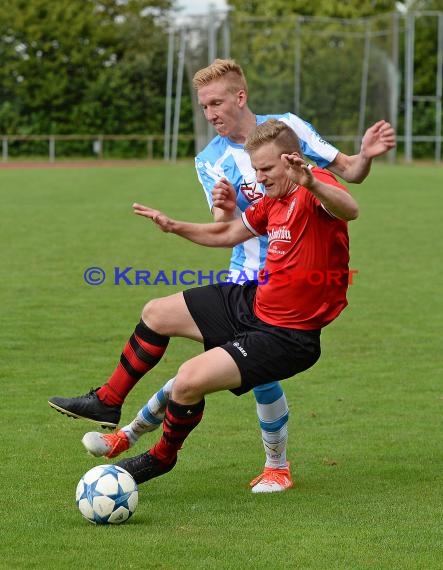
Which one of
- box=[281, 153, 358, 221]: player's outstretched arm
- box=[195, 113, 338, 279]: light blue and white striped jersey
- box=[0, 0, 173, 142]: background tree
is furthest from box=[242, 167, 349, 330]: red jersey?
box=[0, 0, 173, 142]: background tree

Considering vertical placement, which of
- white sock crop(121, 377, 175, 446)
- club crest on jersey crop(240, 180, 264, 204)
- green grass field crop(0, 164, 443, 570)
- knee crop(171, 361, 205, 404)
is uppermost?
club crest on jersey crop(240, 180, 264, 204)

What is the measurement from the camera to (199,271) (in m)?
16.0

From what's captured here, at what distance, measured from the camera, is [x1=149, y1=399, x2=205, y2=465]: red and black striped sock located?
5.95 metres

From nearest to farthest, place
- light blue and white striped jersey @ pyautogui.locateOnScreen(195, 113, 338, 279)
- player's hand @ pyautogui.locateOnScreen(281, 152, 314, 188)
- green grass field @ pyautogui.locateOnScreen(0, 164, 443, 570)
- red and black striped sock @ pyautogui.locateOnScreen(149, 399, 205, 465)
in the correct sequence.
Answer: green grass field @ pyautogui.locateOnScreen(0, 164, 443, 570) → player's hand @ pyautogui.locateOnScreen(281, 152, 314, 188) → red and black striped sock @ pyautogui.locateOnScreen(149, 399, 205, 465) → light blue and white striped jersey @ pyautogui.locateOnScreen(195, 113, 338, 279)

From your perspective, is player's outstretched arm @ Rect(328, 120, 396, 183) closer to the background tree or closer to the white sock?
the white sock

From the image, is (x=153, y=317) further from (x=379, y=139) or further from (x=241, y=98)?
(x=379, y=139)

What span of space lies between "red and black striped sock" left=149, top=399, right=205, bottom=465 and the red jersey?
2.00ft

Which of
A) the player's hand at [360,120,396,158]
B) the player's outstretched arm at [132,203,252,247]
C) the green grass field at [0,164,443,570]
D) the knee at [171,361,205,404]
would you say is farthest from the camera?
the player's outstretched arm at [132,203,252,247]

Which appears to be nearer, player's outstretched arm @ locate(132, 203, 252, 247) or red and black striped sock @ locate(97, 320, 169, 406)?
red and black striped sock @ locate(97, 320, 169, 406)

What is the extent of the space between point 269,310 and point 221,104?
126 centimetres

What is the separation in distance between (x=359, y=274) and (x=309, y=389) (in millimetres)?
6942

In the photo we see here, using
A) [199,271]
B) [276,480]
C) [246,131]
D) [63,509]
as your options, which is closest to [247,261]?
[246,131]

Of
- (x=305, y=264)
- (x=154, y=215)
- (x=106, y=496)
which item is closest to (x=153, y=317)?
(x=154, y=215)

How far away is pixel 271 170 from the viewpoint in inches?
233
